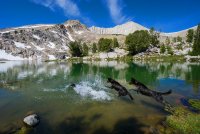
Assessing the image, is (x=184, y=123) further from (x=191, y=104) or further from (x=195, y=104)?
(x=191, y=104)

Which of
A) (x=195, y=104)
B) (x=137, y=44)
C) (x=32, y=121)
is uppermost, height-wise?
(x=137, y=44)

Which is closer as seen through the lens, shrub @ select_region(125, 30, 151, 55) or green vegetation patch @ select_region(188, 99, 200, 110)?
green vegetation patch @ select_region(188, 99, 200, 110)

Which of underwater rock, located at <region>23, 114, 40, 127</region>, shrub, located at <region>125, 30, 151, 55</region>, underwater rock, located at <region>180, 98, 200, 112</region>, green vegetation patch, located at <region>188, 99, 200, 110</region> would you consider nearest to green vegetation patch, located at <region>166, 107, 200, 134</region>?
underwater rock, located at <region>180, 98, 200, 112</region>

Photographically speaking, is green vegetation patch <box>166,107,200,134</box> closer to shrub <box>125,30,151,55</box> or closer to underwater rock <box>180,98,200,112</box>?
underwater rock <box>180,98,200,112</box>

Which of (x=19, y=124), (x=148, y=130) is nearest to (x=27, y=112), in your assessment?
(x=19, y=124)

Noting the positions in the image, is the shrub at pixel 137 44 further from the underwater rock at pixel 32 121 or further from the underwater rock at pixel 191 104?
the underwater rock at pixel 32 121

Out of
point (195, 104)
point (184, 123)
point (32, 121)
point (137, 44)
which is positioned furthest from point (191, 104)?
point (137, 44)

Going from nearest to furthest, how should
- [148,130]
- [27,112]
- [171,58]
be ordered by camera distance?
1. [148,130]
2. [27,112]
3. [171,58]

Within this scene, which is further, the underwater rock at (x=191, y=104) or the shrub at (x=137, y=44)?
the shrub at (x=137, y=44)

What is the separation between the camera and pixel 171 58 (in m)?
165

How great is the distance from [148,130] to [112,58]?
178675 mm

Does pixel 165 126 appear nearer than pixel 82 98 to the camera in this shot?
Yes

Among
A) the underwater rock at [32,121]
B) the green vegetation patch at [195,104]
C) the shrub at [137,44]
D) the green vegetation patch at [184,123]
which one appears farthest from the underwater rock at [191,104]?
the shrub at [137,44]

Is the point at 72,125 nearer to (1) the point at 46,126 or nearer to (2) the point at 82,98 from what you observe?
(1) the point at 46,126
